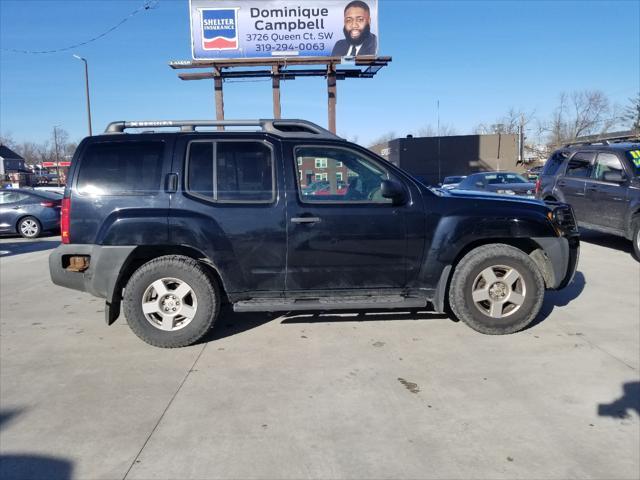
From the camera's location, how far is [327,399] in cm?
342

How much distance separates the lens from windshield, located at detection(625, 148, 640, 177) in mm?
8165

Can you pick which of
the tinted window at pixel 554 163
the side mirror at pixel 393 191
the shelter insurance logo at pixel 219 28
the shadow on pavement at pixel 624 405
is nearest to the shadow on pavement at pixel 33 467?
the side mirror at pixel 393 191

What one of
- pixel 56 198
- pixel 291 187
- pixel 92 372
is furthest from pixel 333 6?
pixel 92 372

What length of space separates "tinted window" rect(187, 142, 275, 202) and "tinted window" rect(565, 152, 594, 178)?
7473 millimetres

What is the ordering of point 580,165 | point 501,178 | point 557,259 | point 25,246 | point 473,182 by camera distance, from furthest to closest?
point 473,182, point 501,178, point 25,246, point 580,165, point 557,259

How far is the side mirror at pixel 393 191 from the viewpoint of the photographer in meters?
4.39

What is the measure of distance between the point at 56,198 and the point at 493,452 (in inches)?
554

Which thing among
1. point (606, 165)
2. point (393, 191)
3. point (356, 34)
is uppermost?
point (356, 34)

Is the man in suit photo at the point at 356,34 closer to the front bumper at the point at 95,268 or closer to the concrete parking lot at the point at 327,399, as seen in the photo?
the concrete parking lot at the point at 327,399

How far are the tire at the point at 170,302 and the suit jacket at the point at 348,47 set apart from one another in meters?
16.0

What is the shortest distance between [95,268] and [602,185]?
865cm

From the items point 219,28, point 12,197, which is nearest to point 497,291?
point 12,197

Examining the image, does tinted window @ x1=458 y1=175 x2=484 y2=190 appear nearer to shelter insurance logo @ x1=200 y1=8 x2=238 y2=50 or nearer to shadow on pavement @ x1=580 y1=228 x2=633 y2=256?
shadow on pavement @ x1=580 y1=228 x2=633 y2=256

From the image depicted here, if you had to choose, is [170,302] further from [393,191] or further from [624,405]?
[624,405]
